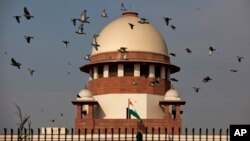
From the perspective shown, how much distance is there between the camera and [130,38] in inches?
1594

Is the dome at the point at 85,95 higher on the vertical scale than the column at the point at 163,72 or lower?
lower

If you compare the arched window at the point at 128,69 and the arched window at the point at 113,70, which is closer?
the arched window at the point at 128,69

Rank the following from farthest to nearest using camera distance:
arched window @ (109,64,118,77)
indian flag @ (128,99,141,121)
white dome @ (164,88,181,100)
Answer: arched window @ (109,64,118,77), white dome @ (164,88,181,100), indian flag @ (128,99,141,121)

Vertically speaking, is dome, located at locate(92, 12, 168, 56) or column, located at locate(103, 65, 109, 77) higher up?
dome, located at locate(92, 12, 168, 56)

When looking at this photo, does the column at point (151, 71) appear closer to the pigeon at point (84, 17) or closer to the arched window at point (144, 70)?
the arched window at point (144, 70)

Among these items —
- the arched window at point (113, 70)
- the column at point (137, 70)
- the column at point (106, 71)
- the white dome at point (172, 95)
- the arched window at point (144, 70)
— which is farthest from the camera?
the column at point (106, 71)

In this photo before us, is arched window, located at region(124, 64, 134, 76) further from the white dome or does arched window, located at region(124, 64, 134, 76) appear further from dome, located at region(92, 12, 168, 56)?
the white dome

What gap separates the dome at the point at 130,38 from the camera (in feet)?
133

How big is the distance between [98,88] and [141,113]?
320cm

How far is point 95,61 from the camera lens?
41188 mm

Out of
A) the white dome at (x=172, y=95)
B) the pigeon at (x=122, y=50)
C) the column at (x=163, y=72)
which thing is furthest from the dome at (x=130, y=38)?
the white dome at (x=172, y=95)

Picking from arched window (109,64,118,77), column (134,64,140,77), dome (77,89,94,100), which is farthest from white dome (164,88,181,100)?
dome (77,89,94,100)

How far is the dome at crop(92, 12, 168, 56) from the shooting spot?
133 ft

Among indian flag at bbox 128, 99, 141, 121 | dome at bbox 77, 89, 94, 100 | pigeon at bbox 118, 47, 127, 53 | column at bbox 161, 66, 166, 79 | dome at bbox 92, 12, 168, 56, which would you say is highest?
dome at bbox 92, 12, 168, 56
